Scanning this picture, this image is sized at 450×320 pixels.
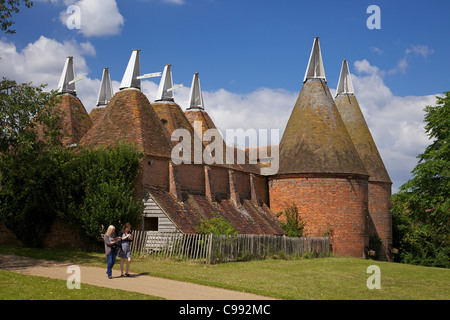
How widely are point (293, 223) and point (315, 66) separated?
11.2m

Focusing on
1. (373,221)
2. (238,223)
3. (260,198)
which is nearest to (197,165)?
(238,223)

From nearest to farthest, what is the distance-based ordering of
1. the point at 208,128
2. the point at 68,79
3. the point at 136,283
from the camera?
the point at 136,283, the point at 68,79, the point at 208,128

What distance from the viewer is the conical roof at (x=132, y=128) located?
906 inches

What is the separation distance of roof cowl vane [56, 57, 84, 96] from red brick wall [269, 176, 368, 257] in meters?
15.2

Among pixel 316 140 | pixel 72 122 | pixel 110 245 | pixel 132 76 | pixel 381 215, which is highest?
pixel 132 76

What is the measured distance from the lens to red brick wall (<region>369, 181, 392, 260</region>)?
3309 centimetres

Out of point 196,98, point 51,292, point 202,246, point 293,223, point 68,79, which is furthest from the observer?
point 196,98

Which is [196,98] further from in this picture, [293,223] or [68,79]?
[293,223]

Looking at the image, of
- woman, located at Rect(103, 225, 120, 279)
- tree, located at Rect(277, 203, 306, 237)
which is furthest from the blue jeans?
tree, located at Rect(277, 203, 306, 237)

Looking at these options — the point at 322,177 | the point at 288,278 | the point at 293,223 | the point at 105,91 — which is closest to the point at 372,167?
the point at 322,177

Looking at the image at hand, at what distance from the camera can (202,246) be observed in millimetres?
18734

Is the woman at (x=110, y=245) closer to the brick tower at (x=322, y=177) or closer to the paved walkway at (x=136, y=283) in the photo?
the paved walkway at (x=136, y=283)

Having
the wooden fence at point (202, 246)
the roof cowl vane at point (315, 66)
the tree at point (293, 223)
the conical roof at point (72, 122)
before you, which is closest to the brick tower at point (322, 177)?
the tree at point (293, 223)

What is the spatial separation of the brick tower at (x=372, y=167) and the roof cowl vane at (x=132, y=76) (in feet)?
53.6
